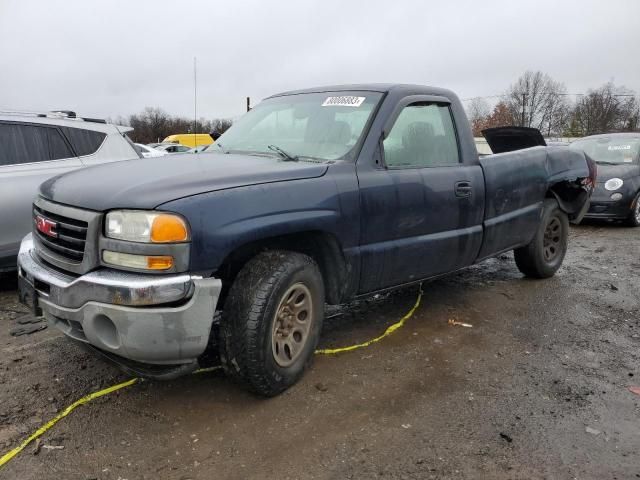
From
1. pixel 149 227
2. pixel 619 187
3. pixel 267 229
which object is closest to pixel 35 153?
pixel 149 227

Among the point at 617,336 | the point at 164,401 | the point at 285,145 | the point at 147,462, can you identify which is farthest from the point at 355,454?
the point at 617,336

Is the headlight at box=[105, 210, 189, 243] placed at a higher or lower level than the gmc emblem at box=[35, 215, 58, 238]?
higher

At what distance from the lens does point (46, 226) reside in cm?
302

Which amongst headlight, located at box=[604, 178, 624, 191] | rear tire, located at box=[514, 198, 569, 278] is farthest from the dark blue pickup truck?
headlight, located at box=[604, 178, 624, 191]

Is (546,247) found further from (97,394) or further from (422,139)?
(97,394)

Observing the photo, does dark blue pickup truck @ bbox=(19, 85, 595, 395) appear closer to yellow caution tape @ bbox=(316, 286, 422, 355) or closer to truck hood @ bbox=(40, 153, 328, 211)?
truck hood @ bbox=(40, 153, 328, 211)

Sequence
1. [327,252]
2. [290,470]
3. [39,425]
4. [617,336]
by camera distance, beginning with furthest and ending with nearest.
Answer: [617,336] → [327,252] → [39,425] → [290,470]

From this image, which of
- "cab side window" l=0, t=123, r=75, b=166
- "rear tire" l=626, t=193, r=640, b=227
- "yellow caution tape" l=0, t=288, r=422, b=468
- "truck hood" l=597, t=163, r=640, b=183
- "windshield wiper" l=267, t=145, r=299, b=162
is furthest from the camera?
"truck hood" l=597, t=163, r=640, b=183

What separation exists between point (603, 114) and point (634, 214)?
67.6 m

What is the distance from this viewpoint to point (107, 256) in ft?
8.63

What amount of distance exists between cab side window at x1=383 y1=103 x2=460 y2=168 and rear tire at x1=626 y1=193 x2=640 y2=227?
21.6 feet

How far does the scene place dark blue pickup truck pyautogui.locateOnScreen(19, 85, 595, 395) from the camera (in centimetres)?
257

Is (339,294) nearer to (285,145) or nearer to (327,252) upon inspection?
(327,252)

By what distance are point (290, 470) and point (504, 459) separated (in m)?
1.04
